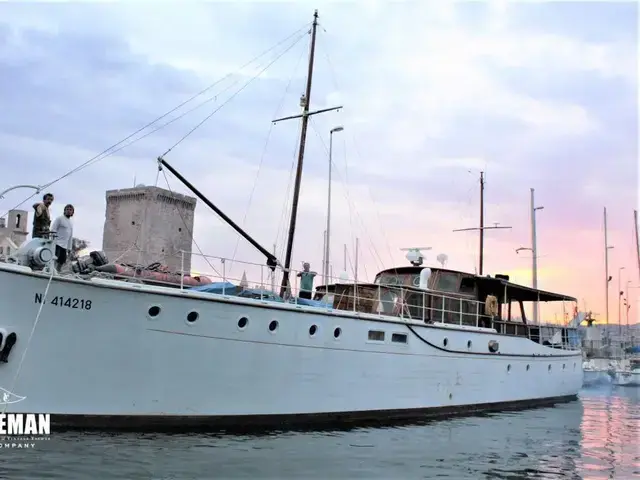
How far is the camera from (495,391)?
18.7 m

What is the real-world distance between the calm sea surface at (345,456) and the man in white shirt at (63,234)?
11.0 ft

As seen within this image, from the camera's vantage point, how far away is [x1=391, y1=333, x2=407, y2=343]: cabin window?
604 inches

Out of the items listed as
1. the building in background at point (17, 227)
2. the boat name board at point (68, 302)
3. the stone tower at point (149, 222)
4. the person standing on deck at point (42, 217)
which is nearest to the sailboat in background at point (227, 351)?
the boat name board at point (68, 302)

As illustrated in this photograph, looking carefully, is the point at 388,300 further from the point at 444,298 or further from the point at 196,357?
the point at 196,357

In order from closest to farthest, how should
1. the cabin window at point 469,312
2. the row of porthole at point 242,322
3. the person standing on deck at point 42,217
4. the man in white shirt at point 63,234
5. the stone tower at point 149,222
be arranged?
1. the person standing on deck at point 42,217
2. the man in white shirt at point 63,234
3. the row of porthole at point 242,322
4. the cabin window at point 469,312
5. the stone tower at point 149,222

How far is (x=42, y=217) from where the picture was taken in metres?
11.1

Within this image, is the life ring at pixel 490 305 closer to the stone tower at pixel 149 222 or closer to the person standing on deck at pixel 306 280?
the person standing on deck at pixel 306 280

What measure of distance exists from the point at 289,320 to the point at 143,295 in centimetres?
336

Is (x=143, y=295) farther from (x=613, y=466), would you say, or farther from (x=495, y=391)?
(x=495, y=391)

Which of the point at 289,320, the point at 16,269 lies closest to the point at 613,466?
the point at 289,320

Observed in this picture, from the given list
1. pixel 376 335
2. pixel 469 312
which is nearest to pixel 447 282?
pixel 469 312

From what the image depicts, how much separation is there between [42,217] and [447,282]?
41.2 feet

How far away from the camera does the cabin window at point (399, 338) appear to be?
50.3 feet

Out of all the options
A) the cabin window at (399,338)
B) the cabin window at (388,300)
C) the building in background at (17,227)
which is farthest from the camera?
the building in background at (17,227)
